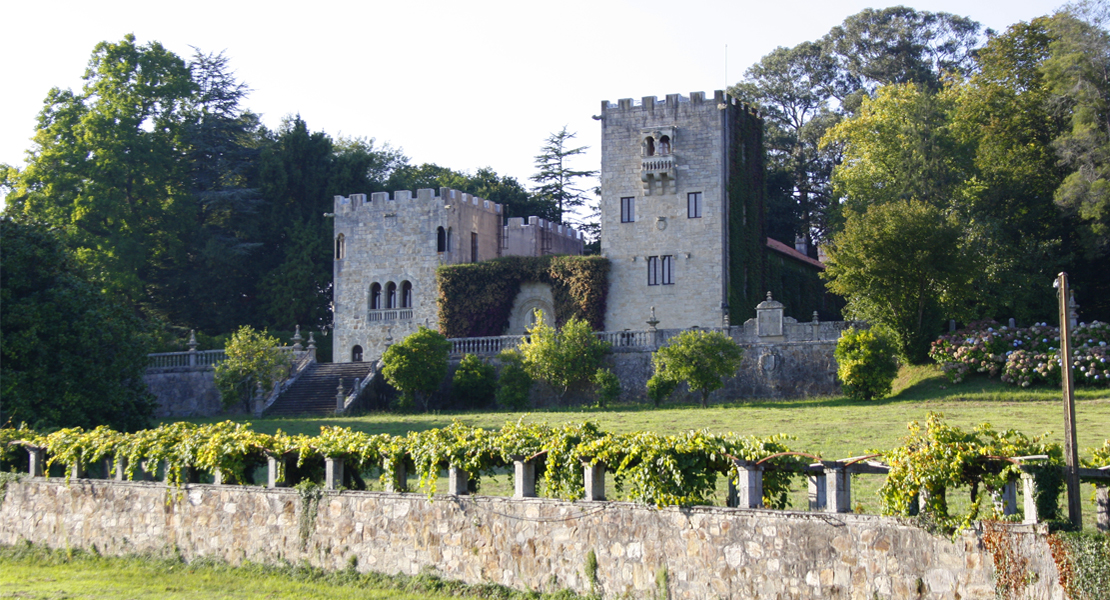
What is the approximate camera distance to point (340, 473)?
17.4 meters

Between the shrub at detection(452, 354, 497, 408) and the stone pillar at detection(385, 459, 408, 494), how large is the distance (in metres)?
21.9

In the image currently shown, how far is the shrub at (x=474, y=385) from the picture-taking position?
38844mm

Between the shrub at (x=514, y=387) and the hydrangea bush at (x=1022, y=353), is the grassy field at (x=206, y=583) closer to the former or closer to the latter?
the shrub at (x=514, y=387)

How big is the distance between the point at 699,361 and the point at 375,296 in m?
17.0

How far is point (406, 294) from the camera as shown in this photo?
4666cm

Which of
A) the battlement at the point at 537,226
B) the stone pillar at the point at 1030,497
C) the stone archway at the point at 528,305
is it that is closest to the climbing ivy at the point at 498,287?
the stone archway at the point at 528,305

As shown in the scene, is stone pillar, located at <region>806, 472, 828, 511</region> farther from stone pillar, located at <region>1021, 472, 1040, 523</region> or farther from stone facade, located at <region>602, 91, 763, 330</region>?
stone facade, located at <region>602, 91, 763, 330</region>

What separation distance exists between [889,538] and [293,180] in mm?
46319

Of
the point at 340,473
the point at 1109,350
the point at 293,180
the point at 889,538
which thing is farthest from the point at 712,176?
the point at 889,538

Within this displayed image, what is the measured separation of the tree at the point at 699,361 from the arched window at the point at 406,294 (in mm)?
14080

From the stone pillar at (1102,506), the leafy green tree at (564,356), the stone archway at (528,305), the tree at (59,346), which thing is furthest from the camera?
the stone archway at (528,305)

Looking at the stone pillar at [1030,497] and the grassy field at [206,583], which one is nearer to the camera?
the stone pillar at [1030,497]

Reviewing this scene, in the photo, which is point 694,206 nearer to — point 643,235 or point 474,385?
point 643,235

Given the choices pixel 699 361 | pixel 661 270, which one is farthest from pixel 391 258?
pixel 699 361
